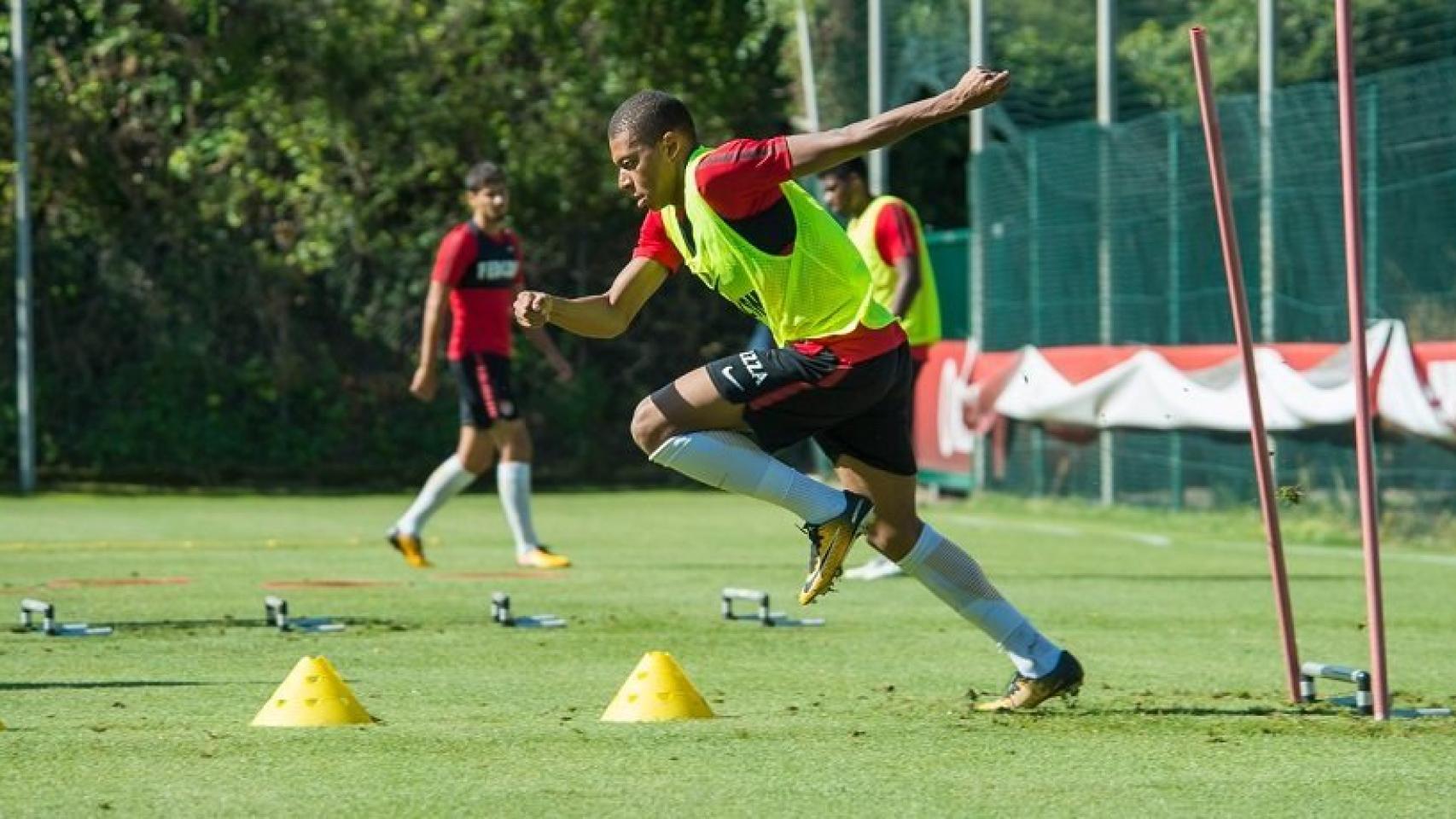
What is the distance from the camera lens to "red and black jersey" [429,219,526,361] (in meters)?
14.3

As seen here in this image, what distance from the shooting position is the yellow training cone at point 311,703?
7133 millimetres

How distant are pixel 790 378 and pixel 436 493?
7033 mm

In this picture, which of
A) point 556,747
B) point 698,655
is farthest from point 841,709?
point 698,655

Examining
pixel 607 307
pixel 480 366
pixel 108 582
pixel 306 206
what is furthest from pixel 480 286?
pixel 306 206

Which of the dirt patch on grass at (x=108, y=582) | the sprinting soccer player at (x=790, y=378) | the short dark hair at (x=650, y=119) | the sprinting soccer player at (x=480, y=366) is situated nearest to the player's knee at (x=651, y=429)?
A: the sprinting soccer player at (x=790, y=378)

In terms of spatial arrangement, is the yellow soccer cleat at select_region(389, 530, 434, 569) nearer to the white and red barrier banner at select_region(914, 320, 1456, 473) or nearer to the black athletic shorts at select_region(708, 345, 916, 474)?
the white and red barrier banner at select_region(914, 320, 1456, 473)

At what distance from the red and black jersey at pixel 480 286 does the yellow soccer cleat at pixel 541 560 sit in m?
1.13

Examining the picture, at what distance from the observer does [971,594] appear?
302 inches

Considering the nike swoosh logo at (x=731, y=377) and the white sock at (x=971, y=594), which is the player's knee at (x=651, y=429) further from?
the white sock at (x=971, y=594)

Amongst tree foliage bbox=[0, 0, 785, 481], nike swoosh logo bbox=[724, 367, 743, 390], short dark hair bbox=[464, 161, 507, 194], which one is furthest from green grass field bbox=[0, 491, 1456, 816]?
tree foliage bbox=[0, 0, 785, 481]

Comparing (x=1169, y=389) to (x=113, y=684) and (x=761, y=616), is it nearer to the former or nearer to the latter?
(x=761, y=616)

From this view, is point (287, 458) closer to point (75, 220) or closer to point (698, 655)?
point (75, 220)

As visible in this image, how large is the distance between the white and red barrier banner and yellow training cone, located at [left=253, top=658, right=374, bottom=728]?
7297 millimetres

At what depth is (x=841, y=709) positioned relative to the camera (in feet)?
25.1
